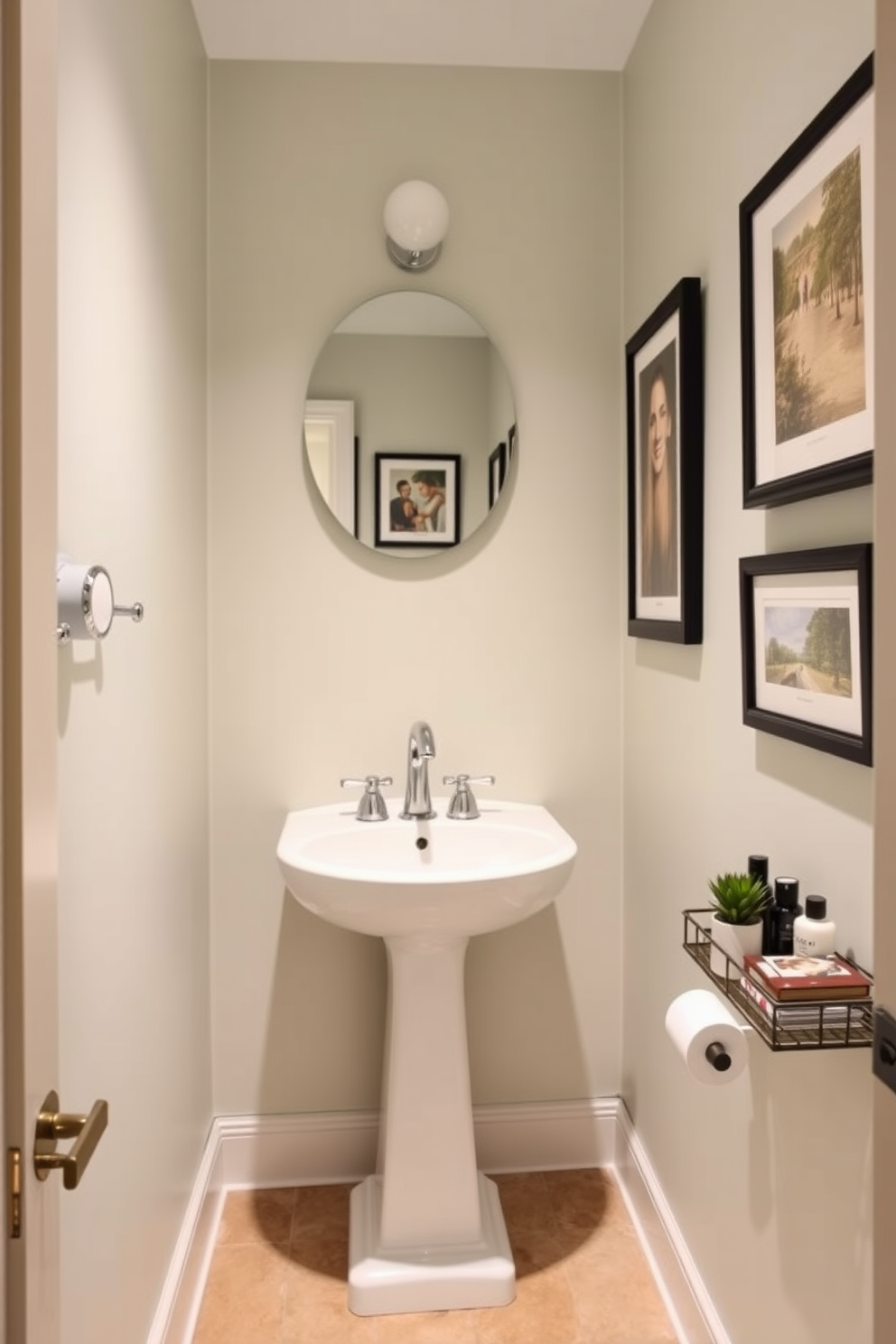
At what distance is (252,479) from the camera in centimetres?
229

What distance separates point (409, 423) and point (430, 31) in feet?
2.69

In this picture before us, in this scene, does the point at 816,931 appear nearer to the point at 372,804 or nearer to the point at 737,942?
the point at 737,942

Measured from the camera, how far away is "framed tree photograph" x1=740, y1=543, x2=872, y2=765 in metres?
1.14

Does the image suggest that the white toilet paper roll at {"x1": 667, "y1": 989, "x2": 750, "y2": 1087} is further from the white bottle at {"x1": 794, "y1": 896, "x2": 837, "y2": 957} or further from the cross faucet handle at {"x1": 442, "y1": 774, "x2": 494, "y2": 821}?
the cross faucet handle at {"x1": 442, "y1": 774, "x2": 494, "y2": 821}

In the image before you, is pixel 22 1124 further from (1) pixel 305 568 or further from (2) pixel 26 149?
(1) pixel 305 568

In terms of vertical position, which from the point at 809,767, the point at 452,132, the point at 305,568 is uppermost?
the point at 452,132

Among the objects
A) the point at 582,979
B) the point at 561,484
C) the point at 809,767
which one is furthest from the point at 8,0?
the point at 582,979

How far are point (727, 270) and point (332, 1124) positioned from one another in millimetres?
1977

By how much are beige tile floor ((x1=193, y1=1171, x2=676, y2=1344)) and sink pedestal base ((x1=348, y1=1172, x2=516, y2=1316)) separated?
2 centimetres

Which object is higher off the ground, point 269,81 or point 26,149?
point 269,81

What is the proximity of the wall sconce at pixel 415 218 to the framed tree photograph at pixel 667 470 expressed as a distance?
1.63ft

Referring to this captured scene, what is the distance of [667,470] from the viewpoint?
1897 millimetres

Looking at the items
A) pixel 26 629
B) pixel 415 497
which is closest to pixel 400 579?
pixel 415 497

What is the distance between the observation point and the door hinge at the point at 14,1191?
2.19ft
